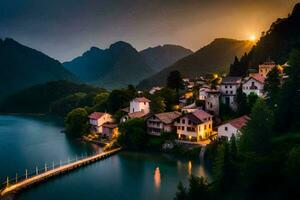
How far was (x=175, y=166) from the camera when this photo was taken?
55.2 meters

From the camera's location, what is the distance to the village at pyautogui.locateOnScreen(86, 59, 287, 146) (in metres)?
63.0

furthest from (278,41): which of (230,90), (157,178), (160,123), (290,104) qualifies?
(157,178)

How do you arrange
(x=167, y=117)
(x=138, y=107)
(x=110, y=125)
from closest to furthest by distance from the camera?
(x=167, y=117) < (x=110, y=125) < (x=138, y=107)

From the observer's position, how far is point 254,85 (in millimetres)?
67875

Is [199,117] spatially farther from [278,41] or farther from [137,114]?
[278,41]

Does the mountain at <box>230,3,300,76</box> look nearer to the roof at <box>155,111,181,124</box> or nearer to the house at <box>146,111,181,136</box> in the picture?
the roof at <box>155,111,181,124</box>

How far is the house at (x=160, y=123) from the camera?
6781cm

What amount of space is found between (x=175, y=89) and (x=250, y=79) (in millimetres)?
26451

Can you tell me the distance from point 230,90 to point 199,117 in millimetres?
13584

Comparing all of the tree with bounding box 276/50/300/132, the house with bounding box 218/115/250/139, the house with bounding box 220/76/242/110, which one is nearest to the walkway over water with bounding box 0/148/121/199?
the house with bounding box 218/115/250/139

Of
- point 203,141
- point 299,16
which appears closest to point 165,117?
point 203,141

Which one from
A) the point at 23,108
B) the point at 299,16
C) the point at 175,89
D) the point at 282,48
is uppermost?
the point at 299,16

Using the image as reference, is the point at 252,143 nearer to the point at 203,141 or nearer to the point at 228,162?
the point at 228,162

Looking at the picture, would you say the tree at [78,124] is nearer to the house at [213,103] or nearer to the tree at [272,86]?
the house at [213,103]
